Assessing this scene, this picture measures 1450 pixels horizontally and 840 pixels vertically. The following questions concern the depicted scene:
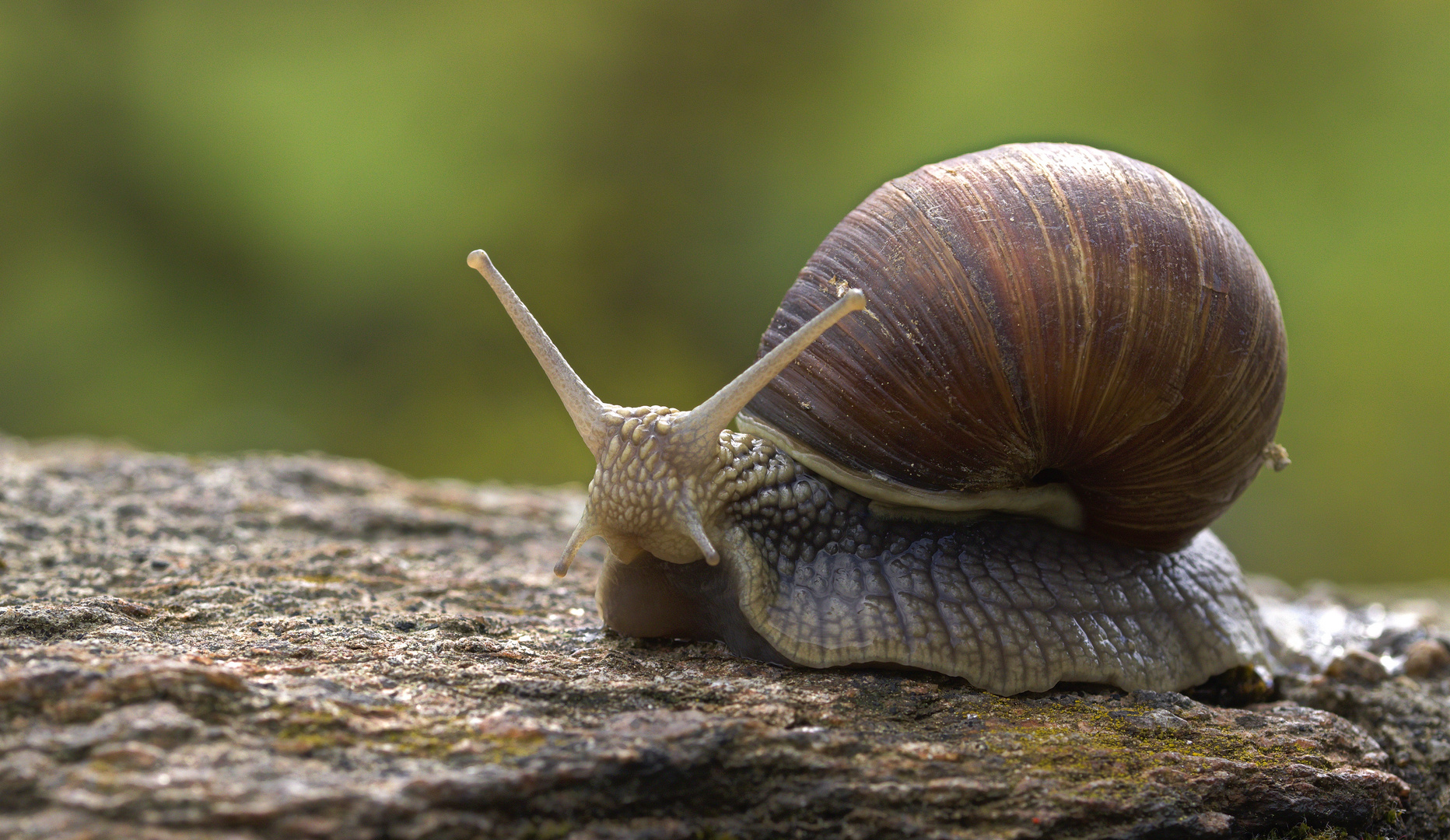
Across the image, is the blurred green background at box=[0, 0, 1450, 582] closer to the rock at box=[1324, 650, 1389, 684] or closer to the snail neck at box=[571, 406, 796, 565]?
the rock at box=[1324, 650, 1389, 684]

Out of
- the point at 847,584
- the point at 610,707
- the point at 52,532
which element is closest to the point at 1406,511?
the point at 847,584

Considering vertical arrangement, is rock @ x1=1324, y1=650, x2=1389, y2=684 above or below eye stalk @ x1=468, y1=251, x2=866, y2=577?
below

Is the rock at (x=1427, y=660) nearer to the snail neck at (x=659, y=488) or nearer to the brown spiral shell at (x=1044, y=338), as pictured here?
the brown spiral shell at (x=1044, y=338)

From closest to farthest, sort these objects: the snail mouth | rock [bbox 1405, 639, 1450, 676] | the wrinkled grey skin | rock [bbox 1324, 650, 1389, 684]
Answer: the wrinkled grey skin
the snail mouth
rock [bbox 1324, 650, 1389, 684]
rock [bbox 1405, 639, 1450, 676]

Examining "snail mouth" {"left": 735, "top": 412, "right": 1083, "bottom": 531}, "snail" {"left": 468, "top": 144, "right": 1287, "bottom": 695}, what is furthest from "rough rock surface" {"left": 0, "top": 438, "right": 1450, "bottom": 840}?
"snail mouth" {"left": 735, "top": 412, "right": 1083, "bottom": 531}

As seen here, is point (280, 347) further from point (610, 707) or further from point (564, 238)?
point (610, 707)

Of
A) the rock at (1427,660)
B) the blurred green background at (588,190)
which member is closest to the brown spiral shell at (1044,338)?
the rock at (1427,660)
